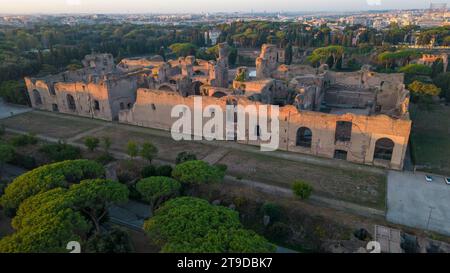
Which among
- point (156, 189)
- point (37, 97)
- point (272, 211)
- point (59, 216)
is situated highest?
point (59, 216)

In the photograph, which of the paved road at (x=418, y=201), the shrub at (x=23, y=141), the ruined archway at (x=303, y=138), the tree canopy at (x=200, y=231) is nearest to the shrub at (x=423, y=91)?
the ruined archway at (x=303, y=138)

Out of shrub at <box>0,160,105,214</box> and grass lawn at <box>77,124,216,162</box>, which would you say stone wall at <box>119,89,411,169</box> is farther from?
shrub at <box>0,160,105,214</box>

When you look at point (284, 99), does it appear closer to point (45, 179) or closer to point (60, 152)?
point (60, 152)

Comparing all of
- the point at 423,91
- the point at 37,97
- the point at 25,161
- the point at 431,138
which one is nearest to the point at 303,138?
the point at 431,138

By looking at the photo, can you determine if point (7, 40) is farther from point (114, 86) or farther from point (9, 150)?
point (9, 150)

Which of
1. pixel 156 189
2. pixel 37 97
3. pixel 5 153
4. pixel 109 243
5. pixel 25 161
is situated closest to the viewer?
pixel 109 243

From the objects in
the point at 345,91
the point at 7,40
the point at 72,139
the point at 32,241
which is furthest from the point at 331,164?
the point at 7,40
